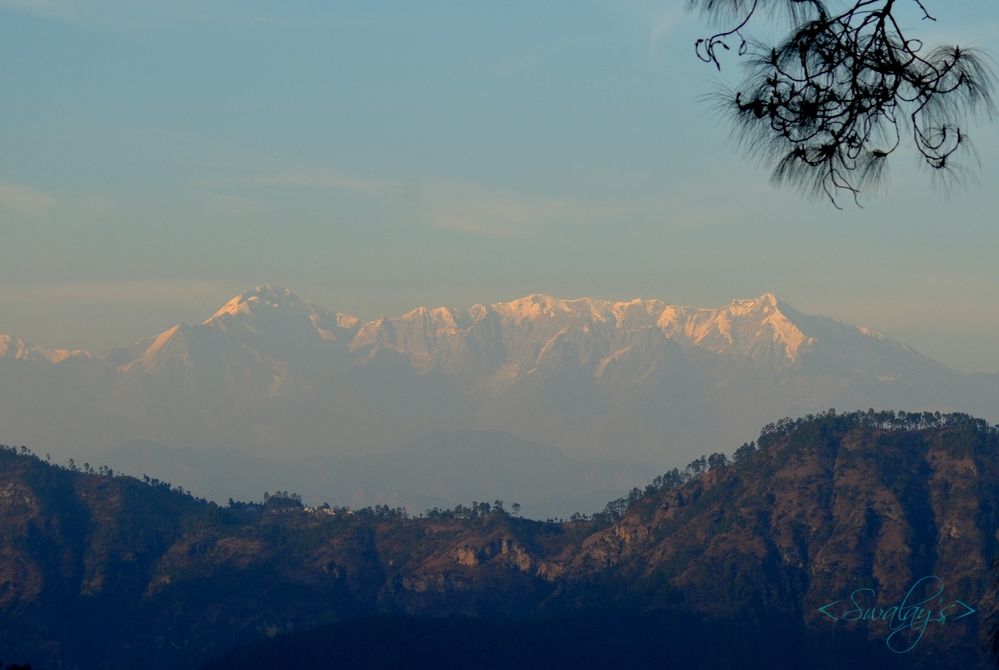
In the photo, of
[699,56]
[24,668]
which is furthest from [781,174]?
[24,668]

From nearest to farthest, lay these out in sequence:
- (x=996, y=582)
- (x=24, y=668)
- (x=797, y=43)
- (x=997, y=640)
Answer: (x=24, y=668)
(x=797, y=43)
(x=997, y=640)
(x=996, y=582)

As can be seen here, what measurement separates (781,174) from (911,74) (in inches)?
108

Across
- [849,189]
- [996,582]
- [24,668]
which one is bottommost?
[24,668]

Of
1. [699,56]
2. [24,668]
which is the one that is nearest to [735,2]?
[699,56]

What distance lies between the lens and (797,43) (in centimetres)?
2778

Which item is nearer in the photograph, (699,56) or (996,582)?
(699,56)

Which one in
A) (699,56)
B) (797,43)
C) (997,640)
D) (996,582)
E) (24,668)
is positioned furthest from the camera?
(996,582)

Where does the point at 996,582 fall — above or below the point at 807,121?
below

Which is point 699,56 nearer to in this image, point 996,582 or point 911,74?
point 911,74

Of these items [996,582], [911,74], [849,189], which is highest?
[911,74]

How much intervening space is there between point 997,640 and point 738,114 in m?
11.1

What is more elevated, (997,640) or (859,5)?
(859,5)

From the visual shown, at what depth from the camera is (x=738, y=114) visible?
27.7 m

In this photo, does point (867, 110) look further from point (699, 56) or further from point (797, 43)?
point (699, 56)
